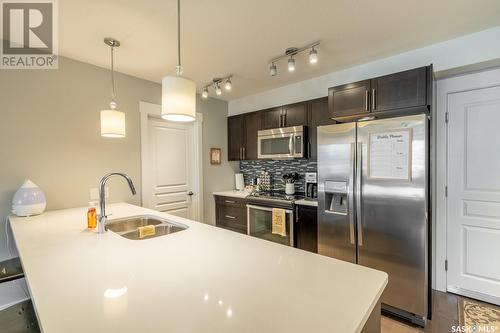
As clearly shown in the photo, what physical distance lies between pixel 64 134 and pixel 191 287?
239cm

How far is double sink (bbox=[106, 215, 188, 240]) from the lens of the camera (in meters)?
1.88

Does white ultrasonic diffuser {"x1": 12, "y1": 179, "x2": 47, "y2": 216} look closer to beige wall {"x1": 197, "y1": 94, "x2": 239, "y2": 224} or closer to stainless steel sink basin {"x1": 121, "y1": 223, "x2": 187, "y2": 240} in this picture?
stainless steel sink basin {"x1": 121, "y1": 223, "x2": 187, "y2": 240}

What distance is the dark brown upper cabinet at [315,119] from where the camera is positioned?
2916 mm

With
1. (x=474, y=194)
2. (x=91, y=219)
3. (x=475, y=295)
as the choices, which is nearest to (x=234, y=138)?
(x=91, y=219)

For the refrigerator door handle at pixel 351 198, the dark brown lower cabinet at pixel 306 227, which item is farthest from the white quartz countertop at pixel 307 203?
the refrigerator door handle at pixel 351 198

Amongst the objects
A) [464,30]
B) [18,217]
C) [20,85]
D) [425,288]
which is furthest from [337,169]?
[20,85]

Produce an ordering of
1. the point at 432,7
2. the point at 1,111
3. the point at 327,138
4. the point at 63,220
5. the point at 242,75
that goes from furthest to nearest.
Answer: the point at 242,75, the point at 327,138, the point at 1,111, the point at 63,220, the point at 432,7

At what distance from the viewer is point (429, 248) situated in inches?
77.2

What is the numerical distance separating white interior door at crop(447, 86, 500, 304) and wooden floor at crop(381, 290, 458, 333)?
10.9 inches

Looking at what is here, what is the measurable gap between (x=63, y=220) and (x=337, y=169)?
2442 millimetres

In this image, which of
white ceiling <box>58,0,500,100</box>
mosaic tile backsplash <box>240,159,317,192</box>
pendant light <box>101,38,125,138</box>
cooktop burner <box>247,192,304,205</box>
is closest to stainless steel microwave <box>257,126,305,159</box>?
mosaic tile backsplash <box>240,159,317,192</box>

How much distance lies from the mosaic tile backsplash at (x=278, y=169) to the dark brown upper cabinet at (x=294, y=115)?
56 centimetres

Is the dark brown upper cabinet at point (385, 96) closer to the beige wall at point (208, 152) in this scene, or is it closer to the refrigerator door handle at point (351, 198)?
the refrigerator door handle at point (351, 198)

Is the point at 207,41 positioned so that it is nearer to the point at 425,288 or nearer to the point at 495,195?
the point at 425,288
